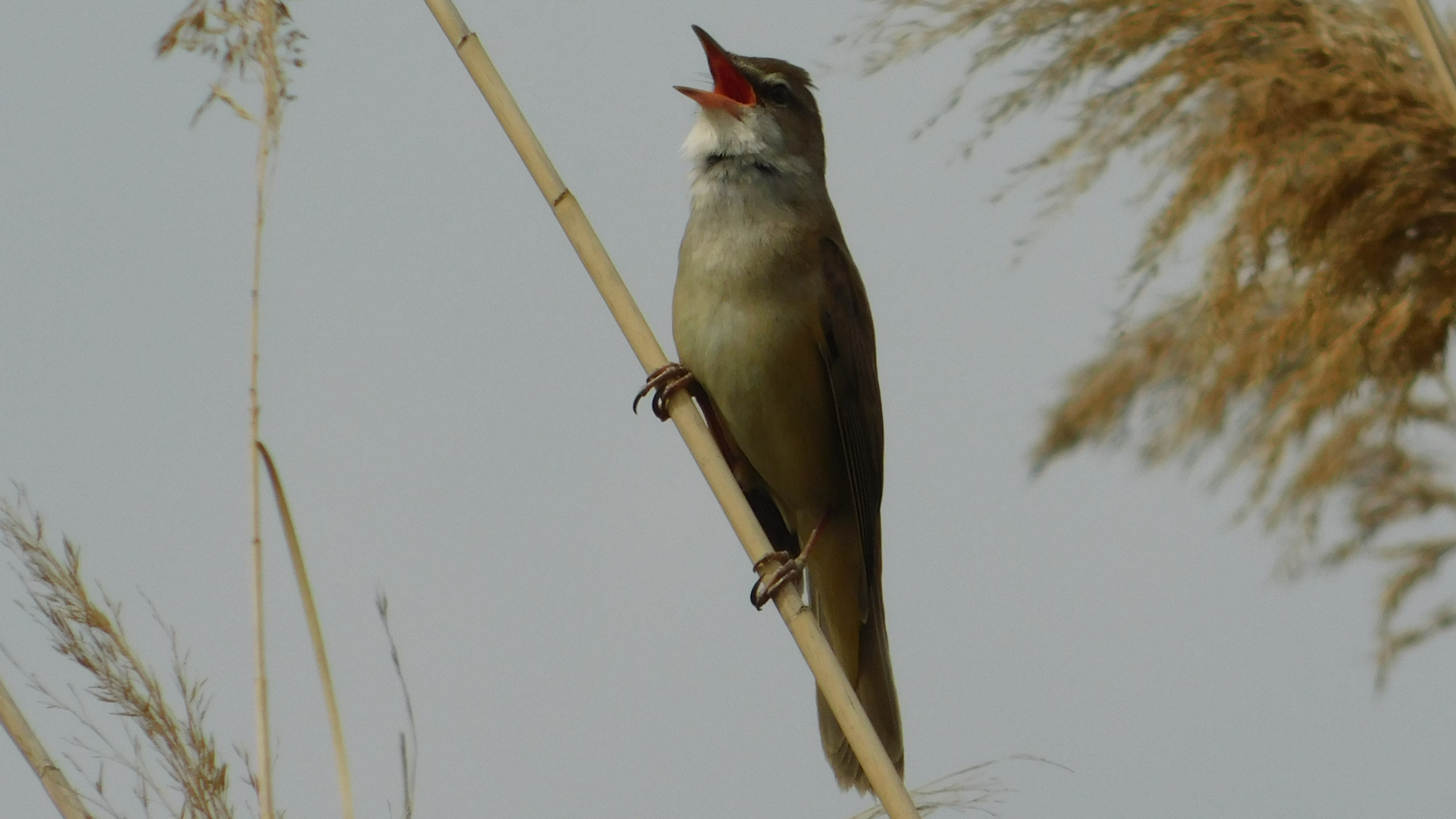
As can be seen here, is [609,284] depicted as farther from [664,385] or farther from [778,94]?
[778,94]

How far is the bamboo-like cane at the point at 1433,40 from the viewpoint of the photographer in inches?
85.1

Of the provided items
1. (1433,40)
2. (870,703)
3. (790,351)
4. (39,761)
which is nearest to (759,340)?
(790,351)

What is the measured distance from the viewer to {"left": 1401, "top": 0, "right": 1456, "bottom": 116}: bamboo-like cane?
2162 mm

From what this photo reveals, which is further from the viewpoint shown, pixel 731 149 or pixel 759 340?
pixel 731 149

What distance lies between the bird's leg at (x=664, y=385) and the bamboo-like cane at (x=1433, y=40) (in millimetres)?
1235

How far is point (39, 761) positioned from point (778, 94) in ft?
6.89

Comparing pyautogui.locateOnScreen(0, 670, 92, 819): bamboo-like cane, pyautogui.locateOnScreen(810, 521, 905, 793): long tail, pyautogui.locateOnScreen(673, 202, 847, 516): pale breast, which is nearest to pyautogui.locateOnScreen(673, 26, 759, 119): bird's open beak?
pyautogui.locateOnScreen(673, 202, 847, 516): pale breast

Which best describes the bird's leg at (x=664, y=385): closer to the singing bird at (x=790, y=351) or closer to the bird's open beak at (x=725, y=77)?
the singing bird at (x=790, y=351)

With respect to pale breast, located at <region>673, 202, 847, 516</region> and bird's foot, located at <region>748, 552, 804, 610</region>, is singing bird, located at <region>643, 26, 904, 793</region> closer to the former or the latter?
pale breast, located at <region>673, 202, 847, 516</region>

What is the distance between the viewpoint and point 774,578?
255 cm

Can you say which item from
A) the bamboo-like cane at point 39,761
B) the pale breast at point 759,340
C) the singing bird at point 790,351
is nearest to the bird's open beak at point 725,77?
the singing bird at point 790,351

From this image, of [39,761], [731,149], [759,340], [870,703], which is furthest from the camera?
[870,703]

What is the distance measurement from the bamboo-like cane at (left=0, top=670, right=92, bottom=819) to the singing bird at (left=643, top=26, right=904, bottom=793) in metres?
1.24

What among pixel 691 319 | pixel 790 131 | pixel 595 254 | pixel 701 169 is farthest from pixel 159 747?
pixel 790 131
